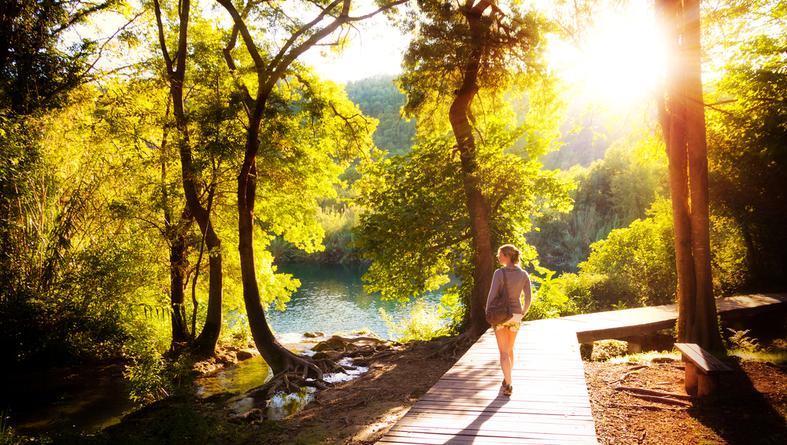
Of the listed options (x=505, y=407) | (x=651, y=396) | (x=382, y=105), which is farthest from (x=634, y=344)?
(x=382, y=105)

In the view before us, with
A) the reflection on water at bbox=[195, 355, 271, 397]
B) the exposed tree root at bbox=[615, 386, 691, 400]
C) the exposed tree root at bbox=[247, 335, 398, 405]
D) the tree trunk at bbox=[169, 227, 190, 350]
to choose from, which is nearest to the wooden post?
the exposed tree root at bbox=[615, 386, 691, 400]

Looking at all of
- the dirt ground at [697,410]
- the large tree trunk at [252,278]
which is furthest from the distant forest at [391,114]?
the dirt ground at [697,410]

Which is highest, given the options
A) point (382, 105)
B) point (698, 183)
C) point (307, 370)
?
point (382, 105)

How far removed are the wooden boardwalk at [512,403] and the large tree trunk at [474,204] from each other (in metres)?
3.05

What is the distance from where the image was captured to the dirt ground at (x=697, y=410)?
Result: 4918mm

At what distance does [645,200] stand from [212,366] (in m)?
32.7

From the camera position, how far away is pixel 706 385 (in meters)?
5.75

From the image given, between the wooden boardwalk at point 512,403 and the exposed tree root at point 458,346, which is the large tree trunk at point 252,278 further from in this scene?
the wooden boardwalk at point 512,403

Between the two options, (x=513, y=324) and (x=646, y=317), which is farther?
(x=646, y=317)

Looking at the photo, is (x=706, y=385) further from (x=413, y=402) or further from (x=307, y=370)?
(x=307, y=370)

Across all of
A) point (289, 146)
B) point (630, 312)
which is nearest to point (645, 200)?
point (630, 312)

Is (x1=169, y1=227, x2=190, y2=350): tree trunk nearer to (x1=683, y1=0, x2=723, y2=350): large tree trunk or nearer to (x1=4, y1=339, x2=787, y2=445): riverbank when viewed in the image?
(x1=4, y1=339, x2=787, y2=445): riverbank

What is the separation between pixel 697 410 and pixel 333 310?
23.4 m

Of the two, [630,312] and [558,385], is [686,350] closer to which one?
[558,385]
